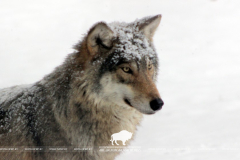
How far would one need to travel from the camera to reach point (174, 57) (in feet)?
31.4

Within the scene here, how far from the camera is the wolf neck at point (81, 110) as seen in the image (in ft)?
11.6

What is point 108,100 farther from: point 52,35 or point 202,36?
point 202,36

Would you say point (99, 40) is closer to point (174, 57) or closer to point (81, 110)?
point (81, 110)

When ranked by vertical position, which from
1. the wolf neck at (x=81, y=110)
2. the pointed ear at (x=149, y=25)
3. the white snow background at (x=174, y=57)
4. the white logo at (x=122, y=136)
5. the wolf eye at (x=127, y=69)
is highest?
the pointed ear at (x=149, y=25)

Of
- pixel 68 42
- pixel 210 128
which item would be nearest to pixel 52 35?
pixel 68 42

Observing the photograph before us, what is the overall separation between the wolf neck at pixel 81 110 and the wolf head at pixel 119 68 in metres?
0.09

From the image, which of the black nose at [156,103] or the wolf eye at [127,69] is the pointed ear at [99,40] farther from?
the black nose at [156,103]

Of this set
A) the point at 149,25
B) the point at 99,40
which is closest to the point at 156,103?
the point at 99,40

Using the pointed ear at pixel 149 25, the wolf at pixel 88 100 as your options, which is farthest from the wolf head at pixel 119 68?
the pointed ear at pixel 149 25

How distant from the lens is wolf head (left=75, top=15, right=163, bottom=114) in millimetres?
3367

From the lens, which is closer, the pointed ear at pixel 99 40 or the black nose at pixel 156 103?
the black nose at pixel 156 103

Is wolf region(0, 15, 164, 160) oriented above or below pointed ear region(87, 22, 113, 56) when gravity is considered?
below

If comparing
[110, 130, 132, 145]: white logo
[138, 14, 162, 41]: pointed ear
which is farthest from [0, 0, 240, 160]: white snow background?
[138, 14, 162, 41]: pointed ear

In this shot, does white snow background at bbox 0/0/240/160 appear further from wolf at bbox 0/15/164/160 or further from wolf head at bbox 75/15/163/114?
wolf head at bbox 75/15/163/114
